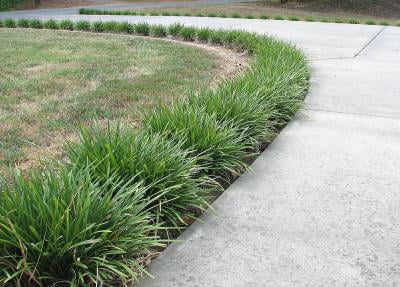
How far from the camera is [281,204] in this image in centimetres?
321

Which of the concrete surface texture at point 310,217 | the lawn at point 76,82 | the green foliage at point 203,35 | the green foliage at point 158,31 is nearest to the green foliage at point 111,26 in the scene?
the green foliage at point 158,31

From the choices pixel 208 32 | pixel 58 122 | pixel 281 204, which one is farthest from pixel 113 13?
pixel 281 204

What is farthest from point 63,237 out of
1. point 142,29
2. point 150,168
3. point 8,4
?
point 8,4

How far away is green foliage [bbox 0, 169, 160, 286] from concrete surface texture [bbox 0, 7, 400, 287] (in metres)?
0.22

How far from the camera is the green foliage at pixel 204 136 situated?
11.7ft

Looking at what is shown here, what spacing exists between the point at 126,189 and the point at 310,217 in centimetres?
116

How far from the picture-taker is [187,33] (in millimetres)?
11172

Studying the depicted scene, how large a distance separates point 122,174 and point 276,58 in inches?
173

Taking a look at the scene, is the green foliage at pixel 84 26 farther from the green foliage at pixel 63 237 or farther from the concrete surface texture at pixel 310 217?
the green foliage at pixel 63 237

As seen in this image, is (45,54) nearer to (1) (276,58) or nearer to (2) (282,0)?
(1) (276,58)

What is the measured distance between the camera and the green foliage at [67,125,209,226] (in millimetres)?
2898

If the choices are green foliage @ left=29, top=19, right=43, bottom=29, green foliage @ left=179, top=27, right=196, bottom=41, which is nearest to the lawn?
green foliage @ left=179, top=27, right=196, bottom=41

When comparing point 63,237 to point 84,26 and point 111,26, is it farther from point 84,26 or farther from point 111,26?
point 84,26

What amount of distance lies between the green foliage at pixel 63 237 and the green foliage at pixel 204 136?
3.67 feet
